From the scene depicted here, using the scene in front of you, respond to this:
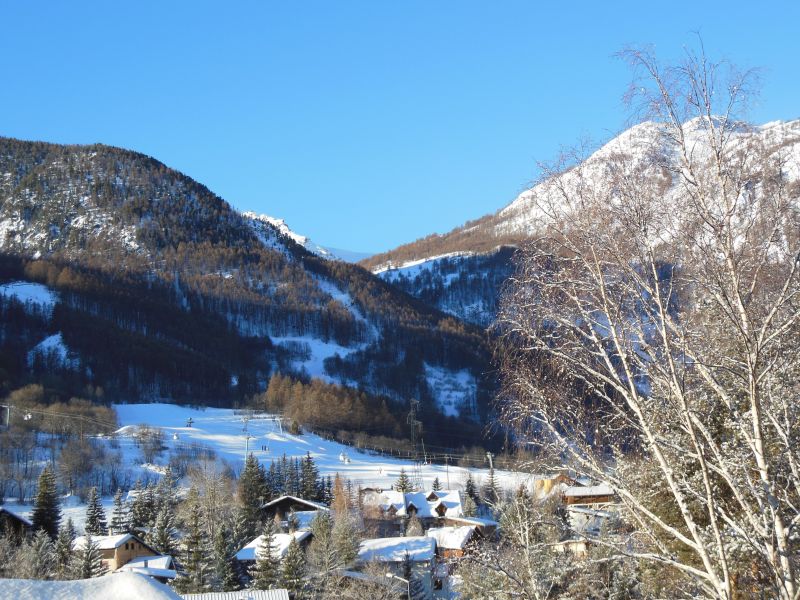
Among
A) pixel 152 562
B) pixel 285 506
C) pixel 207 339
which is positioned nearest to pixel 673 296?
pixel 152 562

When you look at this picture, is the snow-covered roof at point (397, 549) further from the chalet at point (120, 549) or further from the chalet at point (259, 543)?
the chalet at point (120, 549)

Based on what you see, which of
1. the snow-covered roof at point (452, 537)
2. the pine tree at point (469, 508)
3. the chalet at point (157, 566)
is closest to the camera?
the chalet at point (157, 566)

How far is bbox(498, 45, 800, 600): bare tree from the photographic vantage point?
5.91 metres

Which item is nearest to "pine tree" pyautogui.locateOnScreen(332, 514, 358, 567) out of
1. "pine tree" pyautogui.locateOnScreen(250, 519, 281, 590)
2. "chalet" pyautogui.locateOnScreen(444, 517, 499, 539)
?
"pine tree" pyautogui.locateOnScreen(250, 519, 281, 590)

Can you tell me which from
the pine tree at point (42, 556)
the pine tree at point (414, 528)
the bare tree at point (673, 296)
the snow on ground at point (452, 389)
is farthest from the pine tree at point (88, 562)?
the snow on ground at point (452, 389)

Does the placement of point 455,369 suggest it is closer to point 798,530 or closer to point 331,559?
point 331,559

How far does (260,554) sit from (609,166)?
106ft

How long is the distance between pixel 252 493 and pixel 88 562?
23.7 meters

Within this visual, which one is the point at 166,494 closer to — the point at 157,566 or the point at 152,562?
the point at 152,562

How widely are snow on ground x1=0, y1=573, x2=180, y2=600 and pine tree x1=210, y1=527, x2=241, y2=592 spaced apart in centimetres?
2779

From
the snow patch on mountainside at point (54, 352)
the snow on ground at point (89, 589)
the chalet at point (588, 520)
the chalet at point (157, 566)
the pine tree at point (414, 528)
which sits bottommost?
the pine tree at point (414, 528)

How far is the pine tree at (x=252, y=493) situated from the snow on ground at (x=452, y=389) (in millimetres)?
94026

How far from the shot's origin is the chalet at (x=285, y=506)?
58.3 metres

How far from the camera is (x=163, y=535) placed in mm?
48469
